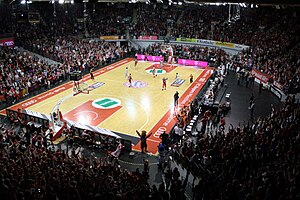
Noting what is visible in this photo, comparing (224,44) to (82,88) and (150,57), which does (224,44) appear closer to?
(150,57)

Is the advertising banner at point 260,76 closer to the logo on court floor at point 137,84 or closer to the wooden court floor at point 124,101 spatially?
the wooden court floor at point 124,101

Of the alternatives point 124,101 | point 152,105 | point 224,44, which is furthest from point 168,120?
point 224,44

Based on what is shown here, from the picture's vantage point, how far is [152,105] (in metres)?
24.2

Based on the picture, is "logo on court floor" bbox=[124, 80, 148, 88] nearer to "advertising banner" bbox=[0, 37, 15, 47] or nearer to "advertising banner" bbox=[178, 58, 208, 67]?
"advertising banner" bbox=[178, 58, 208, 67]

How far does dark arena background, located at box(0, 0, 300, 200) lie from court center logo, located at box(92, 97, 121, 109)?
9 centimetres

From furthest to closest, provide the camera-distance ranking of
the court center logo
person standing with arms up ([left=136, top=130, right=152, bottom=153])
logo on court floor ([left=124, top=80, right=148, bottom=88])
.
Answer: logo on court floor ([left=124, top=80, right=148, bottom=88])
the court center logo
person standing with arms up ([left=136, top=130, right=152, bottom=153])

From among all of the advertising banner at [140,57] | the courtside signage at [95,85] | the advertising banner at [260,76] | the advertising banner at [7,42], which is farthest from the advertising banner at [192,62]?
the advertising banner at [7,42]

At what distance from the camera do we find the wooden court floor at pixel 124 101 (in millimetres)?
20750

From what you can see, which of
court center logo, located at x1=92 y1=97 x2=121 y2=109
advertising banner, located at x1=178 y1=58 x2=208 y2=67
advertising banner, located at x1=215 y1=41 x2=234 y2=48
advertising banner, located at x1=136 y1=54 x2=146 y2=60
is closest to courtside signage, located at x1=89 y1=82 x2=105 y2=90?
court center logo, located at x1=92 y1=97 x2=121 y2=109

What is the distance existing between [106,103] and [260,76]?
16.1 metres

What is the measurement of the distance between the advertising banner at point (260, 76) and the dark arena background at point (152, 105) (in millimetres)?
100

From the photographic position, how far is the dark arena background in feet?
33.3

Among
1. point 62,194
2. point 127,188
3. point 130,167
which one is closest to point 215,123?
point 130,167

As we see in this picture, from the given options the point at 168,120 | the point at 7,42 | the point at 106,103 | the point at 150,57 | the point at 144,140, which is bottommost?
the point at 168,120
